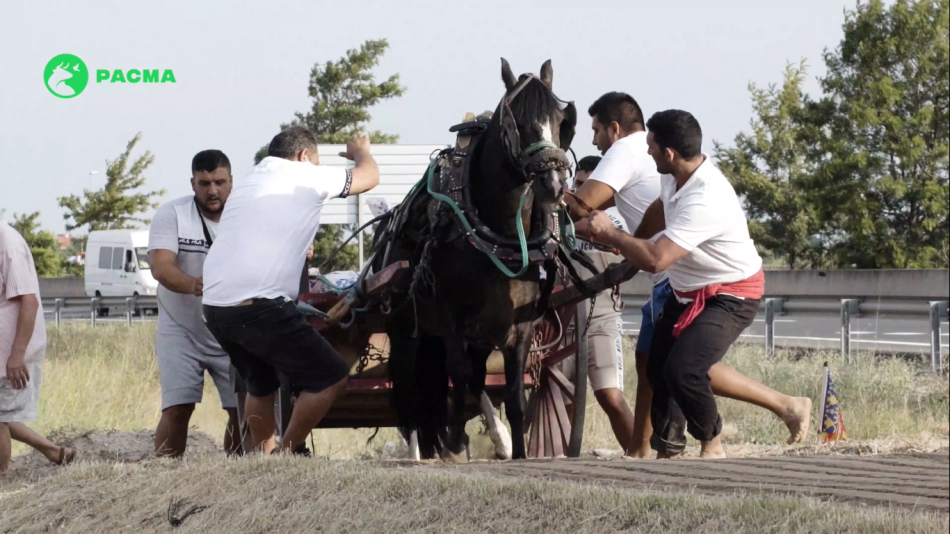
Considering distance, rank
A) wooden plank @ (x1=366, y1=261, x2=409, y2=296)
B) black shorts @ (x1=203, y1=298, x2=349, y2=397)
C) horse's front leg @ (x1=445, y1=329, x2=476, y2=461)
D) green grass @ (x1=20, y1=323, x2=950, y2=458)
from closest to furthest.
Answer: black shorts @ (x1=203, y1=298, x2=349, y2=397) < wooden plank @ (x1=366, y1=261, x2=409, y2=296) < horse's front leg @ (x1=445, y1=329, x2=476, y2=461) < green grass @ (x1=20, y1=323, x2=950, y2=458)

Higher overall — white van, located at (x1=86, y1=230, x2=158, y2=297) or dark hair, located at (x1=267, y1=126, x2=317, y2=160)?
dark hair, located at (x1=267, y1=126, x2=317, y2=160)

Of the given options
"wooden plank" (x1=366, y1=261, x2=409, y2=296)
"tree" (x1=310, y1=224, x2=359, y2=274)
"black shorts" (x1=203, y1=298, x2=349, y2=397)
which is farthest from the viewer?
"tree" (x1=310, y1=224, x2=359, y2=274)

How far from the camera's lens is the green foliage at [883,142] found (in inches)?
1126

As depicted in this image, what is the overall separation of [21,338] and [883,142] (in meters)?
24.7

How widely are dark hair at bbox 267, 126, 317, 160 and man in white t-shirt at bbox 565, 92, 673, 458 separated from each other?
142cm

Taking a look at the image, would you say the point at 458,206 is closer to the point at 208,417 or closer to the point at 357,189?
the point at 357,189

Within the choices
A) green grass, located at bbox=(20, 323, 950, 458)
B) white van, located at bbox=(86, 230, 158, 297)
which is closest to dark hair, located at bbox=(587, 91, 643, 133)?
green grass, located at bbox=(20, 323, 950, 458)

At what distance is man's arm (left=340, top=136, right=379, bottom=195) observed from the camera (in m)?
6.70

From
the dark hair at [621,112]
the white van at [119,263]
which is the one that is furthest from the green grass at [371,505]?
the white van at [119,263]

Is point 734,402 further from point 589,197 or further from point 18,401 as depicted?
point 18,401

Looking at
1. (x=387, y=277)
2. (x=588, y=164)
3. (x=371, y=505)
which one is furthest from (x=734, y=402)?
(x=371, y=505)

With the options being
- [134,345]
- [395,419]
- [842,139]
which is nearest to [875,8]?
[842,139]

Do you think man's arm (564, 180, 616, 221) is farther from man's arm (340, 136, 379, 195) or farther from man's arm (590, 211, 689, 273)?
man's arm (340, 136, 379, 195)

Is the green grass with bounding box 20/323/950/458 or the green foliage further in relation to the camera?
the green foliage
